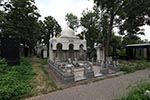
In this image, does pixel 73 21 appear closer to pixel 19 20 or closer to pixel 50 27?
pixel 50 27

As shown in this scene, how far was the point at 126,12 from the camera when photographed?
62.5ft

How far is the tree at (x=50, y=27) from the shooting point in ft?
130

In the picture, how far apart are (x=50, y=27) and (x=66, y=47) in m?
20.9

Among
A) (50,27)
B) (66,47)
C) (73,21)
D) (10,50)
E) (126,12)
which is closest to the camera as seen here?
(10,50)

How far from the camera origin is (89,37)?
34031 millimetres

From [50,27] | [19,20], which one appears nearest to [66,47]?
[19,20]

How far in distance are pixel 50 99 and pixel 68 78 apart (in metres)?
3.09

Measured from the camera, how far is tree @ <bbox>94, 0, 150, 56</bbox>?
17188mm


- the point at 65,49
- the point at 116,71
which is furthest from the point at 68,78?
the point at 65,49

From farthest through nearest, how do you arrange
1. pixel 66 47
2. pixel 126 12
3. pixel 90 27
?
pixel 90 27
pixel 66 47
pixel 126 12

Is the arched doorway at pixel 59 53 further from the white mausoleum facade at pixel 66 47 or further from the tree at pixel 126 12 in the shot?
the tree at pixel 126 12

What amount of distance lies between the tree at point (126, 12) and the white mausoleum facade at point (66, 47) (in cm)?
401

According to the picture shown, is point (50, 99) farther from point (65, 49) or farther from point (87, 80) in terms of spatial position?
point (65, 49)

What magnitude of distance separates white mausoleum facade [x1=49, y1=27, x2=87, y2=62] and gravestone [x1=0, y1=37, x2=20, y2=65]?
7009mm
